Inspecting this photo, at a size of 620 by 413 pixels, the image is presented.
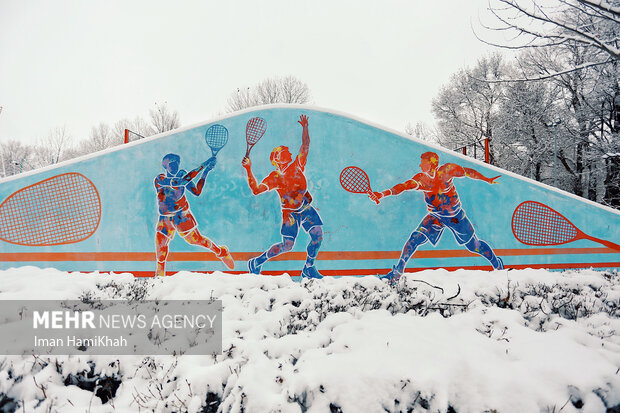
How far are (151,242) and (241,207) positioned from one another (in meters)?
1.94

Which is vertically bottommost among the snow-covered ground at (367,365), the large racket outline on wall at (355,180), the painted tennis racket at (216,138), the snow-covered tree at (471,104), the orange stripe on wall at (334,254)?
the snow-covered ground at (367,365)

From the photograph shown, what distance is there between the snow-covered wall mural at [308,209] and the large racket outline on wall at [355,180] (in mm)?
21

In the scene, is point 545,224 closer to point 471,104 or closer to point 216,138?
point 216,138

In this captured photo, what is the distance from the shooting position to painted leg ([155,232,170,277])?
6.35 m

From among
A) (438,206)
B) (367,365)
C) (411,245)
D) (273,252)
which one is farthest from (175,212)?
(367,365)

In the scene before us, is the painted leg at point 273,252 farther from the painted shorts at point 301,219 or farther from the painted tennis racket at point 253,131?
the painted tennis racket at point 253,131

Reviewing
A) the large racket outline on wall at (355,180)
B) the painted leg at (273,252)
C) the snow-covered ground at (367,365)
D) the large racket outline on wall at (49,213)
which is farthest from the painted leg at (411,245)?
the large racket outline on wall at (49,213)

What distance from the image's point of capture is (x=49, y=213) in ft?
20.5

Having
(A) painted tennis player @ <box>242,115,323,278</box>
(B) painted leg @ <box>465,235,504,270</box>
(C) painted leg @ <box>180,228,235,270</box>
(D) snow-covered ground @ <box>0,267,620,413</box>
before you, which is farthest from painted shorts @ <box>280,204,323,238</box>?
(D) snow-covered ground @ <box>0,267,620,413</box>

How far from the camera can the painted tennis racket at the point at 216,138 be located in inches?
256

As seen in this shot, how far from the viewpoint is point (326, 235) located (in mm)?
6445

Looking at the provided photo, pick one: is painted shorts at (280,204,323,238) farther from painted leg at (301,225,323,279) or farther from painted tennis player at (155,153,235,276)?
painted tennis player at (155,153,235,276)

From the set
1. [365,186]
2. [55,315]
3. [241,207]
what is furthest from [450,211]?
[55,315]

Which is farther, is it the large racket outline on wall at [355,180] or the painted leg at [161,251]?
the large racket outline on wall at [355,180]
